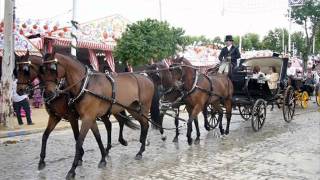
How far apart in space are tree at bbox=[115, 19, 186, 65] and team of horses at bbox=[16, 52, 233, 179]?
435 inches

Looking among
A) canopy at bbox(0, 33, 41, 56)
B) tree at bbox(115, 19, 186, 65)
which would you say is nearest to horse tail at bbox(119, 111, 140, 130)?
canopy at bbox(0, 33, 41, 56)

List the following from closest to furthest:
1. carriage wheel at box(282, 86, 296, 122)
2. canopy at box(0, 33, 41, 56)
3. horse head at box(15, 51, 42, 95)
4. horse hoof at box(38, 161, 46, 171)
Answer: horse head at box(15, 51, 42, 95) < horse hoof at box(38, 161, 46, 171) < carriage wheel at box(282, 86, 296, 122) < canopy at box(0, 33, 41, 56)

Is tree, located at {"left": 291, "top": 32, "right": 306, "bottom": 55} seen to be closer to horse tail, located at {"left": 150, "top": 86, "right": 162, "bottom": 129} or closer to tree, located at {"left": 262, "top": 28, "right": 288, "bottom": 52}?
tree, located at {"left": 262, "top": 28, "right": 288, "bottom": 52}

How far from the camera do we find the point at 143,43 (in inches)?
824

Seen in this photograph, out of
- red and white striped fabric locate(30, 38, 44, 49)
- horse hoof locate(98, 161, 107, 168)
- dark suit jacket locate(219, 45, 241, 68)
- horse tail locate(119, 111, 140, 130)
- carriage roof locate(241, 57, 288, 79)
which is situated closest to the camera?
horse hoof locate(98, 161, 107, 168)

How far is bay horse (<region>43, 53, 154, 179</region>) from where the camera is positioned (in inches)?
269

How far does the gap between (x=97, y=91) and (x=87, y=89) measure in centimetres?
20

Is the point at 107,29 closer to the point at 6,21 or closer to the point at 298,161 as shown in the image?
the point at 6,21

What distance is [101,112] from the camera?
287 inches

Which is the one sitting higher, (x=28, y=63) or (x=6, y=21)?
(x=6, y=21)

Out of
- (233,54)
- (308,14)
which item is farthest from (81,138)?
(308,14)

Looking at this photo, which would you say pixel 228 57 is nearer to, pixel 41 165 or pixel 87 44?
pixel 41 165

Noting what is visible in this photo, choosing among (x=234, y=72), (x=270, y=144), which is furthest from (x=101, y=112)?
(x=234, y=72)

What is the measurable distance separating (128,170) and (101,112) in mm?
1081
